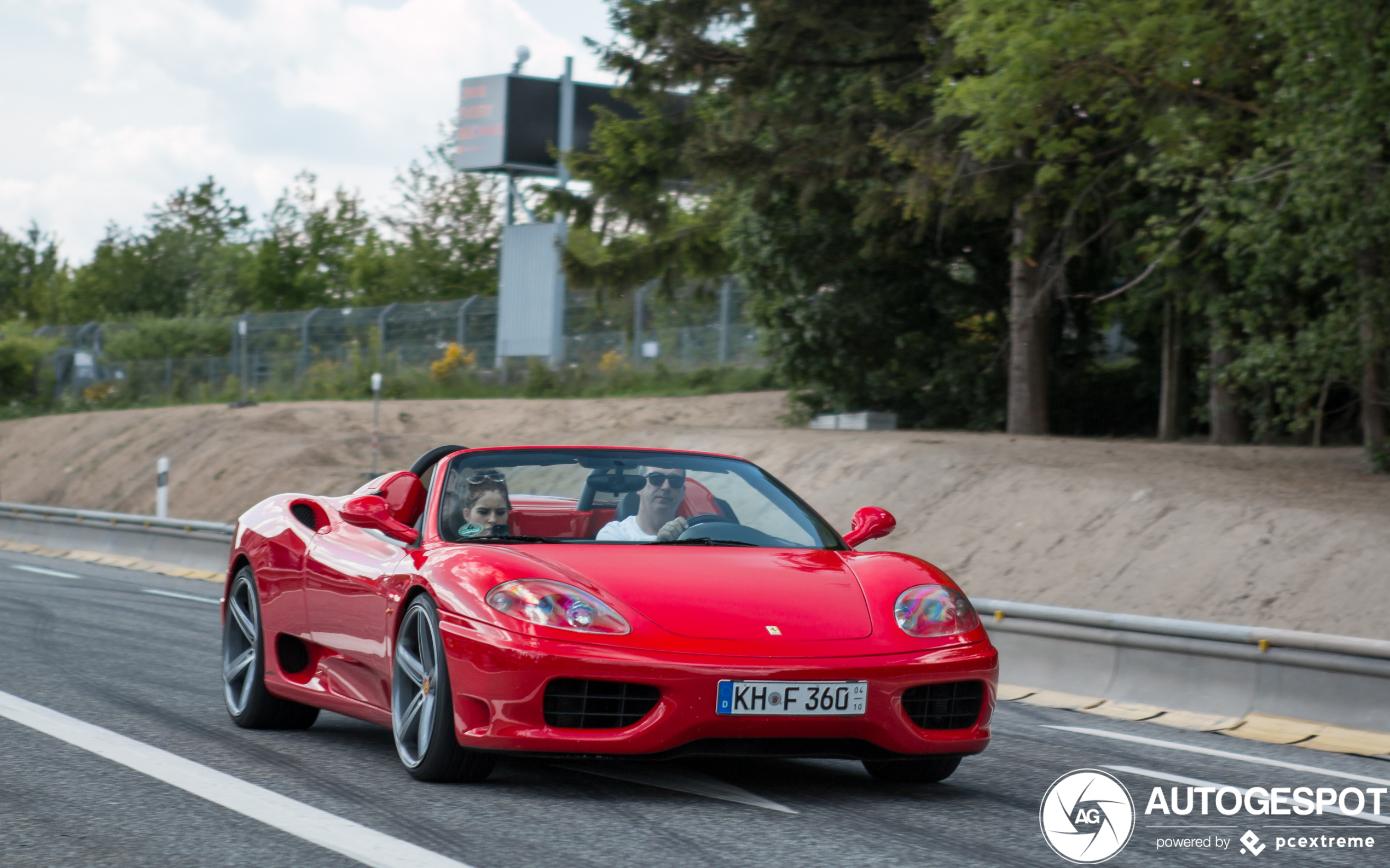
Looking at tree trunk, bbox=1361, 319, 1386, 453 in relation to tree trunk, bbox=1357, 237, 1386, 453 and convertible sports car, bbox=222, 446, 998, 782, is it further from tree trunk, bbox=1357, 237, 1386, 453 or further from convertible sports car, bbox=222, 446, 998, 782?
convertible sports car, bbox=222, 446, 998, 782

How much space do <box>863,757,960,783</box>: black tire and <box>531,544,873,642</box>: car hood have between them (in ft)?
1.88

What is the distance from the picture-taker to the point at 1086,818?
5.15 meters

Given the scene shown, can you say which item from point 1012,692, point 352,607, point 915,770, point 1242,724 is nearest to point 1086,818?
point 915,770

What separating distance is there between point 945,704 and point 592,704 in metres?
1.17

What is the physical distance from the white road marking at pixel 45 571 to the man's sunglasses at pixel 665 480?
495 inches

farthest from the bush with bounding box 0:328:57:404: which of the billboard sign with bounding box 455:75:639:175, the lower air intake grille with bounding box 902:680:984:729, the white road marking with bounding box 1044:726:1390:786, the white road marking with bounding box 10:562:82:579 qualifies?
the lower air intake grille with bounding box 902:680:984:729

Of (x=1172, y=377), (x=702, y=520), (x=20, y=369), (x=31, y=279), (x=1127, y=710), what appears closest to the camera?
(x=702, y=520)

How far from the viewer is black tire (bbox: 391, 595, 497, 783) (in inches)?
214

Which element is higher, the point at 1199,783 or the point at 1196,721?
the point at 1199,783

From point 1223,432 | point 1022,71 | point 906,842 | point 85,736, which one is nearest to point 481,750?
point 906,842

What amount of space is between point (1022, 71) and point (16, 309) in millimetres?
102455

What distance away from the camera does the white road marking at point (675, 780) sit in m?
5.36

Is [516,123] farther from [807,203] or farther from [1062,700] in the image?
[1062,700]

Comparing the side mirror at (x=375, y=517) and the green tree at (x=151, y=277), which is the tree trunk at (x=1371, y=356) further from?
the green tree at (x=151, y=277)
